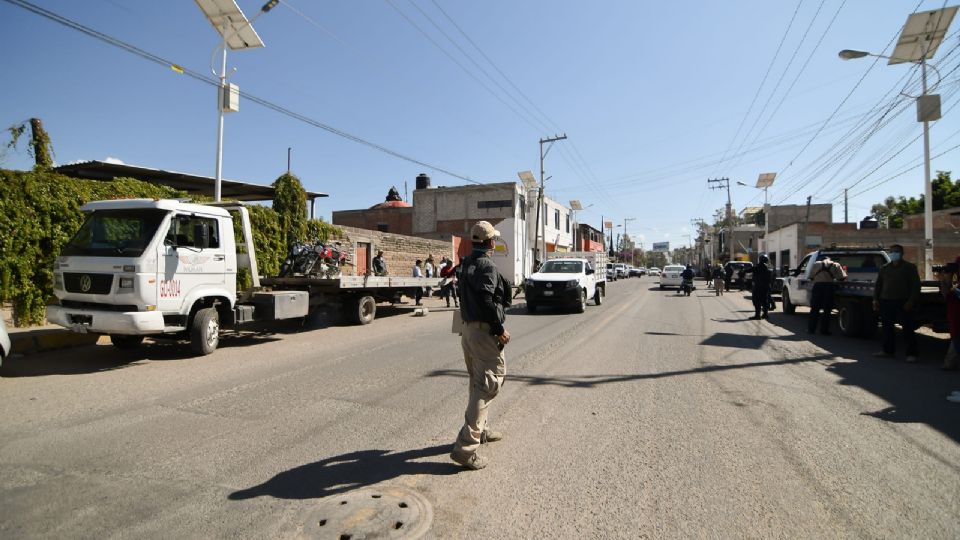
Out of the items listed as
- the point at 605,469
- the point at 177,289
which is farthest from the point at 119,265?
the point at 605,469

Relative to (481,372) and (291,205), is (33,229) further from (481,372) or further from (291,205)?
(481,372)

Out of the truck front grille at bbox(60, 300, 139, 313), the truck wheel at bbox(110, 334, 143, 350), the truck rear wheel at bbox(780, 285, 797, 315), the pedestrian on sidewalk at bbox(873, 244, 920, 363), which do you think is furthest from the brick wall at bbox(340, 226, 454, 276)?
the pedestrian on sidewalk at bbox(873, 244, 920, 363)

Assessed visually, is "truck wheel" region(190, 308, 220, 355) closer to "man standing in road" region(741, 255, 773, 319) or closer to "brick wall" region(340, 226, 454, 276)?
"brick wall" region(340, 226, 454, 276)

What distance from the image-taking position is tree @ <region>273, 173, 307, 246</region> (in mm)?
17125

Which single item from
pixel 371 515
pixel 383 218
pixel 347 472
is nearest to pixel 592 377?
pixel 347 472

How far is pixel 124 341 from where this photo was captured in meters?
8.71

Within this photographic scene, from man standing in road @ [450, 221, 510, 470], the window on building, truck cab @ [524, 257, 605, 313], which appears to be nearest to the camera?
man standing in road @ [450, 221, 510, 470]

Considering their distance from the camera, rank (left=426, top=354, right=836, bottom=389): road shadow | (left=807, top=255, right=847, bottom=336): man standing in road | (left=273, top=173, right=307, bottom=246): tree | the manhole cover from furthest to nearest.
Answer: (left=273, top=173, right=307, bottom=246): tree < (left=807, top=255, right=847, bottom=336): man standing in road < (left=426, top=354, right=836, bottom=389): road shadow < the manhole cover

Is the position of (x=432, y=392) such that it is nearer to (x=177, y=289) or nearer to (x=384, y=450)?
(x=384, y=450)

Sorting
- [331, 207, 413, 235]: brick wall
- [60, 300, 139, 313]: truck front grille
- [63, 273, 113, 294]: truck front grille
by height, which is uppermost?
[331, 207, 413, 235]: brick wall

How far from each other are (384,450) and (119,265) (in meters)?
5.67

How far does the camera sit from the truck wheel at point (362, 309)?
492 inches

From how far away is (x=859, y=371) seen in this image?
716cm

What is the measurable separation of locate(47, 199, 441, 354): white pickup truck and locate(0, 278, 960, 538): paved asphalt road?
670mm
